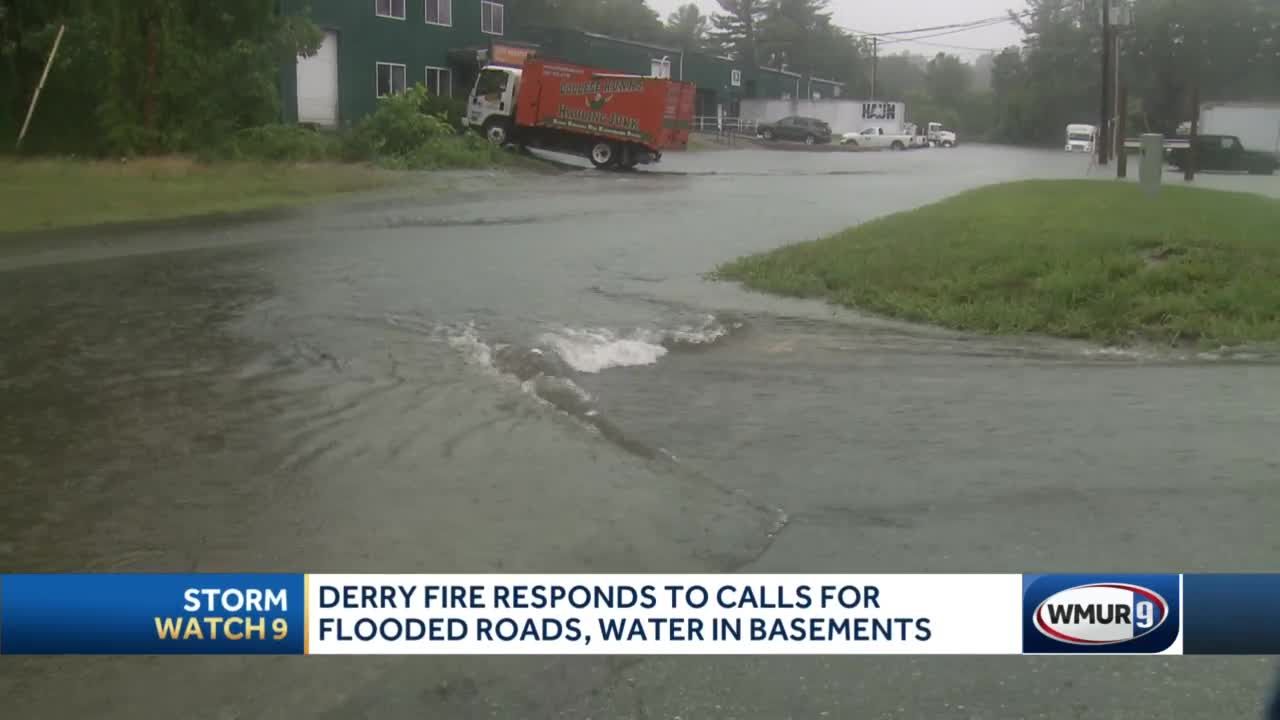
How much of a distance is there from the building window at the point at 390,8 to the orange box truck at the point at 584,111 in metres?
9.40

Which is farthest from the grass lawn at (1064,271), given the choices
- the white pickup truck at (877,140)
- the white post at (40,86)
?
the white pickup truck at (877,140)

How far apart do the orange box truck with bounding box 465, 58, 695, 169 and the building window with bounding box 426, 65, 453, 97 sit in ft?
36.8

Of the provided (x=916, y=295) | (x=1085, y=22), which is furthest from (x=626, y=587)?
(x=1085, y=22)

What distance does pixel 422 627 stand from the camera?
11.5 feet

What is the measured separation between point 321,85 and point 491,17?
10.9m

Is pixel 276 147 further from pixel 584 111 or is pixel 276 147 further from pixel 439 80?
pixel 439 80

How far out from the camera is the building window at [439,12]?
162 ft

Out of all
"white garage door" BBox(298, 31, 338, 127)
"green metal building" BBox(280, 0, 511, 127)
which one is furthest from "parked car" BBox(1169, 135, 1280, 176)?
"white garage door" BBox(298, 31, 338, 127)

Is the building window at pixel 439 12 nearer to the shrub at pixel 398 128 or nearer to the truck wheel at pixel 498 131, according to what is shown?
the truck wheel at pixel 498 131

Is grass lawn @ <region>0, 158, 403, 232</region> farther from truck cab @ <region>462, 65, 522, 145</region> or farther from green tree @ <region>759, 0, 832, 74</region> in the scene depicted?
green tree @ <region>759, 0, 832, 74</region>

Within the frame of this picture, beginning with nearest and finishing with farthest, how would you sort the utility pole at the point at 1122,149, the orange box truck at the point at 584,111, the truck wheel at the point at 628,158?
the utility pole at the point at 1122,149
the orange box truck at the point at 584,111
the truck wheel at the point at 628,158

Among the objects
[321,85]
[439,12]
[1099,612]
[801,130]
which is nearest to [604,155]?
[321,85]

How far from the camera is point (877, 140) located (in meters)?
75.9

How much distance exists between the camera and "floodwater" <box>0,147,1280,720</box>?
4254 millimetres
